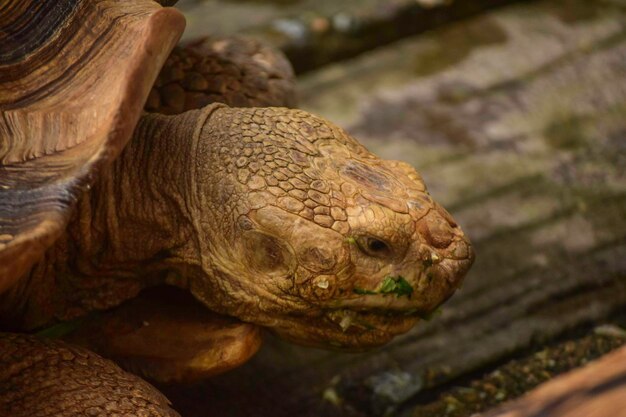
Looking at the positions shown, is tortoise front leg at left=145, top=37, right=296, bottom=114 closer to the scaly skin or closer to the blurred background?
the scaly skin

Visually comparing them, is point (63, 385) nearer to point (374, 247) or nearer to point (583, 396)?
point (374, 247)

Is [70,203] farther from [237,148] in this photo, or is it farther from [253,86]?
[253,86]

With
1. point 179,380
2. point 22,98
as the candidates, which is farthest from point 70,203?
point 179,380

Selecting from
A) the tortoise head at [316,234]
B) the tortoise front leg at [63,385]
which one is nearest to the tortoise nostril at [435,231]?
the tortoise head at [316,234]

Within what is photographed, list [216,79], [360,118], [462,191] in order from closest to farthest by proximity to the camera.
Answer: [216,79] → [462,191] → [360,118]

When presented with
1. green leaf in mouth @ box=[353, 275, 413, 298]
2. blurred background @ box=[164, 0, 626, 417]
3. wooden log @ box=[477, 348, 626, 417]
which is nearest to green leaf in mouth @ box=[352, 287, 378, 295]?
green leaf in mouth @ box=[353, 275, 413, 298]

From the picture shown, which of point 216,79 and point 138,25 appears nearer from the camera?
point 138,25

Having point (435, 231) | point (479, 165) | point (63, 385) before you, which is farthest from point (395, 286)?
point (479, 165)
